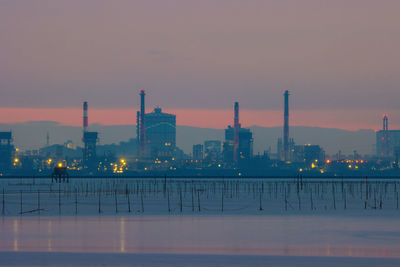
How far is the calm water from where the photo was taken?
105 feet

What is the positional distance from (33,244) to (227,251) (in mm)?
9826

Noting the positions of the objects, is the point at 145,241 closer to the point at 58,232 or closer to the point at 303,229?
the point at 58,232

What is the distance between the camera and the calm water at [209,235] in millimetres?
31953

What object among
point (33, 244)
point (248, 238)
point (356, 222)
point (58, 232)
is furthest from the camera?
point (356, 222)

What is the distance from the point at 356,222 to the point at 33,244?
2444cm

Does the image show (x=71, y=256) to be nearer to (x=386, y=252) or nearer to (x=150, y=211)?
(x=386, y=252)

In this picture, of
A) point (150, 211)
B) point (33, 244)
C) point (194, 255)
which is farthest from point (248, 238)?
point (150, 211)

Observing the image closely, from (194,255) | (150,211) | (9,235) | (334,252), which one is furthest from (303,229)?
(150,211)

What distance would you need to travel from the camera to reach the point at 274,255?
2991 cm

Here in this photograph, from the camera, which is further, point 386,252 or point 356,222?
point 356,222

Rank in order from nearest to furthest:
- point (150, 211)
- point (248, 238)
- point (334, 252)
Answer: point (334, 252) → point (248, 238) → point (150, 211)

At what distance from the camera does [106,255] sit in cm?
2944

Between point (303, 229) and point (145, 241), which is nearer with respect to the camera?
point (145, 241)

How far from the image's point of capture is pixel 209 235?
38.7 metres
